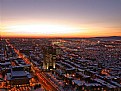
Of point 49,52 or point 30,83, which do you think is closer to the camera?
point 30,83

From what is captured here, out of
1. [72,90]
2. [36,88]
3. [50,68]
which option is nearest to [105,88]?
[72,90]

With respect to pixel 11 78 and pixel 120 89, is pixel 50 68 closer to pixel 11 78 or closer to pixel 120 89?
pixel 11 78

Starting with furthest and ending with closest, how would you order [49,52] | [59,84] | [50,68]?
[49,52] < [50,68] < [59,84]

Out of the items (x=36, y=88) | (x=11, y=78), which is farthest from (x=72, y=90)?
(x=11, y=78)

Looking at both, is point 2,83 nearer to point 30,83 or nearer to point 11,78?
point 11,78

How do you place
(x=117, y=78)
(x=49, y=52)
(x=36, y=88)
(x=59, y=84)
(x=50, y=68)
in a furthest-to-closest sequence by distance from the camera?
(x=49, y=52)
(x=50, y=68)
(x=117, y=78)
(x=59, y=84)
(x=36, y=88)

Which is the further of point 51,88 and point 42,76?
point 42,76

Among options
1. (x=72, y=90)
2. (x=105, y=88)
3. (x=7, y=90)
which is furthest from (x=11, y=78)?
(x=105, y=88)

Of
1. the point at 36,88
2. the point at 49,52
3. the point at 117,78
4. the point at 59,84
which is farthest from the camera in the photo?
the point at 49,52

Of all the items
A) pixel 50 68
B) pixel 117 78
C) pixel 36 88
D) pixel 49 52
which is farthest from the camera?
pixel 49 52
